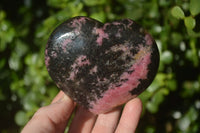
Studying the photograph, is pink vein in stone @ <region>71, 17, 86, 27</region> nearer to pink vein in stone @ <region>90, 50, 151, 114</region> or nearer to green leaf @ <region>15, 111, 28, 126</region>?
pink vein in stone @ <region>90, 50, 151, 114</region>

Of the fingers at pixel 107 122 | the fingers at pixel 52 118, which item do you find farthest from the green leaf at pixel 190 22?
the fingers at pixel 52 118

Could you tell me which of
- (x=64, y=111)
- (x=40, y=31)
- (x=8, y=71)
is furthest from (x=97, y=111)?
(x=8, y=71)

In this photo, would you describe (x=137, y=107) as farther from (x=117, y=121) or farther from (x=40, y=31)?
(x=40, y=31)

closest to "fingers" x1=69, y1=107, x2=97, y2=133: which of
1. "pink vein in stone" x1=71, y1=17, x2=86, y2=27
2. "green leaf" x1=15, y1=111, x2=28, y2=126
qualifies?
"green leaf" x1=15, y1=111, x2=28, y2=126

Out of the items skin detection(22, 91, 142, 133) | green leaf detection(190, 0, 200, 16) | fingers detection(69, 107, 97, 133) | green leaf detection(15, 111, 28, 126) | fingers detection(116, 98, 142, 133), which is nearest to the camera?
green leaf detection(190, 0, 200, 16)

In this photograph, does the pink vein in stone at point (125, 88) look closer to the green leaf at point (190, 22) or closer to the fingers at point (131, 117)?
the fingers at point (131, 117)

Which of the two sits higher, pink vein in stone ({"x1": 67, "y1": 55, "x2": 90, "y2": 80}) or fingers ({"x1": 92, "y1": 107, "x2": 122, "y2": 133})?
pink vein in stone ({"x1": 67, "y1": 55, "x2": 90, "y2": 80})

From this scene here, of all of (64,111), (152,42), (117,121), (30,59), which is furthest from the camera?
(30,59)
